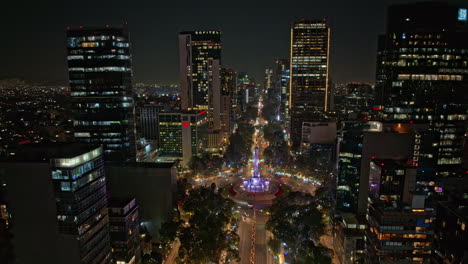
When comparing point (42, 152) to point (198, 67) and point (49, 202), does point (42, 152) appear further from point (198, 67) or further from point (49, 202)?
point (198, 67)

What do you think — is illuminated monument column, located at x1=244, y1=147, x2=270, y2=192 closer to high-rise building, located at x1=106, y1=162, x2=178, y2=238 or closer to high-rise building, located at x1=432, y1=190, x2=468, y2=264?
high-rise building, located at x1=106, y1=162, x2=178, y2=238

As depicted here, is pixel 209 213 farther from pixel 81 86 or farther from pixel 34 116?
pixel 34 116

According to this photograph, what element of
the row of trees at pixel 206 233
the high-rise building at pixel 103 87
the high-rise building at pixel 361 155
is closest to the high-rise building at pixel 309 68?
the high-rise building at pixel 361 155

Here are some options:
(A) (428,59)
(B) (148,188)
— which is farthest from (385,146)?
(B) (148,188)

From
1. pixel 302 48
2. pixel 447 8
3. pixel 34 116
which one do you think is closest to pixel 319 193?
pixel 447 8

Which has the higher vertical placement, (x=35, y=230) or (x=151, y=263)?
(x=35, y=230)

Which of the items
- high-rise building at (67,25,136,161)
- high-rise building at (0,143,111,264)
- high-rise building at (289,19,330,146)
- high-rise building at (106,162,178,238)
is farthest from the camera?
high-rise building at (289,19,330,146)

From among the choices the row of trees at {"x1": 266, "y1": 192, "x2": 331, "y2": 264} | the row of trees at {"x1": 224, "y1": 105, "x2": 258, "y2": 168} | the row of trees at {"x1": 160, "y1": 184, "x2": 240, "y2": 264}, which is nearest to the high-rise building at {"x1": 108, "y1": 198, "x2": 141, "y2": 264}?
the row of trees at {"x1": 160, "y1": 184, "x2": 240, "y2": 264}

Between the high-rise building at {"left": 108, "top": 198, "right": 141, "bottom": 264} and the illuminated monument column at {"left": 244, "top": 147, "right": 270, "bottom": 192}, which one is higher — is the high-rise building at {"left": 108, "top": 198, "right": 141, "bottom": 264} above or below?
above
